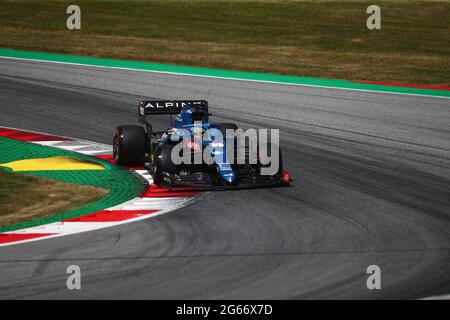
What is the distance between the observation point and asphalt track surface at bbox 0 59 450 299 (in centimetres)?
1007

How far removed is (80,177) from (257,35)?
16924 millimetres

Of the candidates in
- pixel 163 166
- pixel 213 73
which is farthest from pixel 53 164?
pixel 213 73

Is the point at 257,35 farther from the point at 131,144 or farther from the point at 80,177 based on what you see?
the point at 80,177

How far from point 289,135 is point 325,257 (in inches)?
329

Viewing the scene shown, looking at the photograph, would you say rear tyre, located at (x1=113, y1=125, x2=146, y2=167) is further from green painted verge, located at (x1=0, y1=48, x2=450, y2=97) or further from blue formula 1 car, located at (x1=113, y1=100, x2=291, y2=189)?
green painted verge, located at (x1=0, y1=48, x2=450, y2=97)

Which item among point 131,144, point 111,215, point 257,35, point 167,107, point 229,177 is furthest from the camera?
point 257,35

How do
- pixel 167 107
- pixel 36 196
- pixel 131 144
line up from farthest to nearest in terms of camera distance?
1. pixel 167 107
2. pixel 131 144
3. pixel 36 196

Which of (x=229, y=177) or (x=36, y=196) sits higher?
(x=229, y=177)

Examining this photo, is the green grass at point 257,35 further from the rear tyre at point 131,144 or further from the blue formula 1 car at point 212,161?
the blue formula 1 car at point 212,161

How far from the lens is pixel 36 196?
46.9 ft

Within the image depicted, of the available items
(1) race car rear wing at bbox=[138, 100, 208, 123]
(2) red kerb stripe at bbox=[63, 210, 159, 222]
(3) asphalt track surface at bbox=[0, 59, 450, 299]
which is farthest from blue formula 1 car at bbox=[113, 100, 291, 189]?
(2) red kerb stripe at bbox=[63, 210, 159, 222]

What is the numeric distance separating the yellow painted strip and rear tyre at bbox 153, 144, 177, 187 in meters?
1.95
